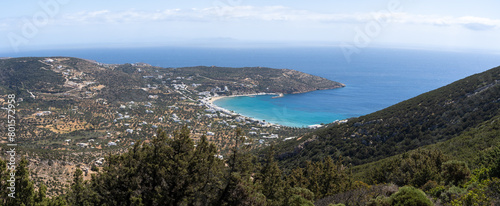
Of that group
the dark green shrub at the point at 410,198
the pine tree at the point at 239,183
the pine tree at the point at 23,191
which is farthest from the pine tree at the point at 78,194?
the dark green shrub at the point at 410,198

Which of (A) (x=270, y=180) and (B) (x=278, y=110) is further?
(B) (x=278, y=110)

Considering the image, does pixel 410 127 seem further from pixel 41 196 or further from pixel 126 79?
pixel 126 79

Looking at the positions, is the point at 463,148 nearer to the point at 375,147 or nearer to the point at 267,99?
the point at 375,147

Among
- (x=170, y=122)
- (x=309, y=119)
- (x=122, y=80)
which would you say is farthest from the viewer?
(x=122, y=80)

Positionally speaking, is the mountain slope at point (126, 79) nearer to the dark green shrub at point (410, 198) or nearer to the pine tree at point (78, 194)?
the pine tree at point (78, 194)

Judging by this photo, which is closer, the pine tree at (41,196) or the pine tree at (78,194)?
the pine tree at (41,196)

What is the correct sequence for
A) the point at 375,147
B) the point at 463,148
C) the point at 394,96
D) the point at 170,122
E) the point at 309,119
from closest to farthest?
the point at 463,148 → the point at 375,147 → the point at 170,122 → the point at 309,119 → the point at 394,96

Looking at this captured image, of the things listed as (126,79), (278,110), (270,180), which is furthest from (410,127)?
(126,79)

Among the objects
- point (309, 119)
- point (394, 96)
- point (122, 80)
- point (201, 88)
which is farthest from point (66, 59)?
point (394, 96)

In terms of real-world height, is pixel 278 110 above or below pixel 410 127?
below
